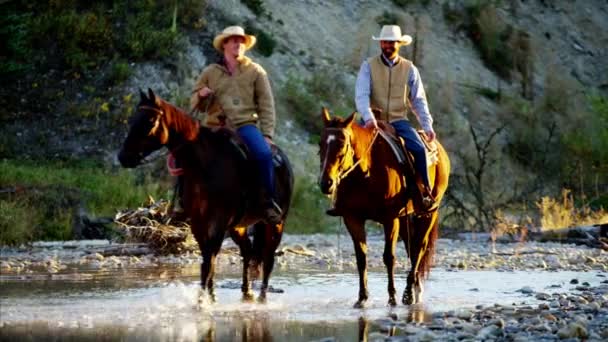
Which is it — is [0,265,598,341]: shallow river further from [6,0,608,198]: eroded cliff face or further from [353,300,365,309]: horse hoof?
[6,0,608,198]: eroded cliff face

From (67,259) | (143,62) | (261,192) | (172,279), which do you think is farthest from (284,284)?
(143,62)

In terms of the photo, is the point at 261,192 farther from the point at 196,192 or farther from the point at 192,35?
the point at 192,35

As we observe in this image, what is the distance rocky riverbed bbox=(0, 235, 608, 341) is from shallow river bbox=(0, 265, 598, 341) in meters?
0.20

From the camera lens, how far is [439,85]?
140ft

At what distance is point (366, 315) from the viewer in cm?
1247

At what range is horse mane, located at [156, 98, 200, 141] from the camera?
12.7 metres

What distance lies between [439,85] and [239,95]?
96.7ft

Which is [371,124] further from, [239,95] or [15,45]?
[15,45]

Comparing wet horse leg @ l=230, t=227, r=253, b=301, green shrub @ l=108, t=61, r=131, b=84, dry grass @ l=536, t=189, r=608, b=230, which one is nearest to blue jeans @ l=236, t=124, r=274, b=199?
wet horse leg @ l=230, t=227, r=253, b=301

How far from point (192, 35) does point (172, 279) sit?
22328 millimetres

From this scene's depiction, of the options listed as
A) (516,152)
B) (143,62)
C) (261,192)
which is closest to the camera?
(261,192)

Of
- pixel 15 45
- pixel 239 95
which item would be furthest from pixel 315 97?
pixel 239 95

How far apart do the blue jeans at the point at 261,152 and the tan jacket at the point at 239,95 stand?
6.4 inches

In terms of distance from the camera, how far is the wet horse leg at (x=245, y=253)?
547 inches
